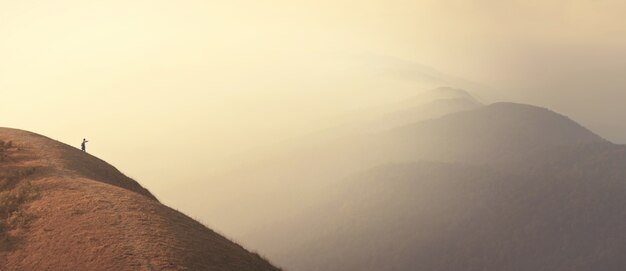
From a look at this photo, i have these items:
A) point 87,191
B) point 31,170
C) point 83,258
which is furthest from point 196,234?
point 31,170

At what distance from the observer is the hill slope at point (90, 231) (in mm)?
16734

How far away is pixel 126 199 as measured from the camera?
2188cm

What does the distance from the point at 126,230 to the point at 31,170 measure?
10.6m

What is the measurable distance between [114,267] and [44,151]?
1765cm

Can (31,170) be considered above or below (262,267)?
above

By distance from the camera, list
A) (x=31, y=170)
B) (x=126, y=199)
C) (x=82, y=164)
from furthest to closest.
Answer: (x=82, y=164), (x=31, y=170), (x=126, y=199)

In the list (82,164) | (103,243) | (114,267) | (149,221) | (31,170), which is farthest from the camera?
(82,164)

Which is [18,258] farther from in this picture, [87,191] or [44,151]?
[44,151]

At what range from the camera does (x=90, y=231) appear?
18.4 metres

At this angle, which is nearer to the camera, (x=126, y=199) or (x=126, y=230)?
(x=126, y=230)

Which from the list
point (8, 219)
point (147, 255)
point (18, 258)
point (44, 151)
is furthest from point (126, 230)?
point (44, 151)

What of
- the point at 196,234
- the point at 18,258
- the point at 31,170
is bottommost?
the point at 18,258

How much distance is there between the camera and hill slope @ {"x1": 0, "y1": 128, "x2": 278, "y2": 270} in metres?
16.7

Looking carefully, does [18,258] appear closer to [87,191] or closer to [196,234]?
[87,191]
